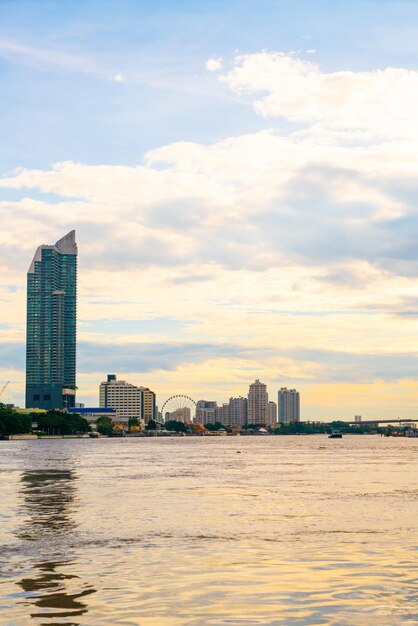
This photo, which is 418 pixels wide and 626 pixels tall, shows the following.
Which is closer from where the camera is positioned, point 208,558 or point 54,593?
point 54,593

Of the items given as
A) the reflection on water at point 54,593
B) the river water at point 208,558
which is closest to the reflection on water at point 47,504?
the river water at point 208,558

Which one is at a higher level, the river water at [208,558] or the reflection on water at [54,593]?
the reflection on water at [54,593]

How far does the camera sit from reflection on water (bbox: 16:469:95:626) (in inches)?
984

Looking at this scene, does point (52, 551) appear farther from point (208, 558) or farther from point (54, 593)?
point (54, 593)

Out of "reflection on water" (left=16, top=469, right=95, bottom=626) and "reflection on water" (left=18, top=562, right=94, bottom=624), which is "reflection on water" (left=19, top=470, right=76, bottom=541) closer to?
"reflection on water" (left=16, top=469, right=95, bottom=626)

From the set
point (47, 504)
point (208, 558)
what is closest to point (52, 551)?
point (208, 558)

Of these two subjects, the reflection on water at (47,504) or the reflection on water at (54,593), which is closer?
the reflection on water at (54,593)

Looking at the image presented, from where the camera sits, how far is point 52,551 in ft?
118

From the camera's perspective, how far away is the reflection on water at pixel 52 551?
82.0 feet

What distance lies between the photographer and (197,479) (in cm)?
8575

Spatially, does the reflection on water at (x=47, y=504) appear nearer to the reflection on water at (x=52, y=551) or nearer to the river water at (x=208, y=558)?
the reflection on water at (x=52, y=551)

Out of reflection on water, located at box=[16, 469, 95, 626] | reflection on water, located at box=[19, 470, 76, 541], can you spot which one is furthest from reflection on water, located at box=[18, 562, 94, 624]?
reflection on water, located at box=[19, 470, 76, 541]

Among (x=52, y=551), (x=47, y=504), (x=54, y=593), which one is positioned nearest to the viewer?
(x=54, y=593)

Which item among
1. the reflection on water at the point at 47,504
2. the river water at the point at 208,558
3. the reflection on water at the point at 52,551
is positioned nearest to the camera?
the river water at the point at 208,558
